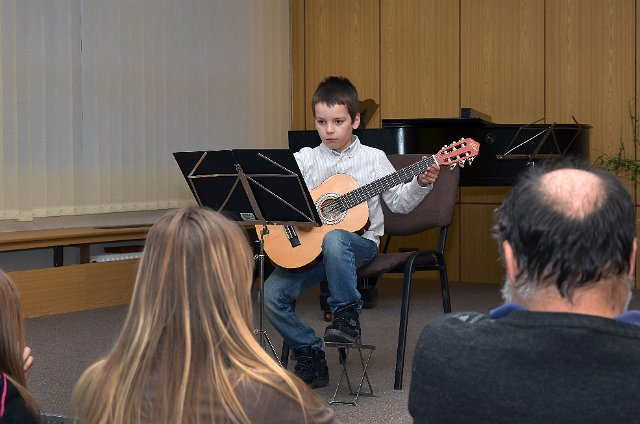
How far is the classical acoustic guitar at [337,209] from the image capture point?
3604 mm

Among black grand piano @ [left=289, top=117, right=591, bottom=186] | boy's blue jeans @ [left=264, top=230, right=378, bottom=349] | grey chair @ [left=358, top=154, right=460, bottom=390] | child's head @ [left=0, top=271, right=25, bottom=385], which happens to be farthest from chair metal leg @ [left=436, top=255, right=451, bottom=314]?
child's head @ [left=0, top=271, right=25, bottom=385]

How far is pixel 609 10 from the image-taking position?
22.2 feet

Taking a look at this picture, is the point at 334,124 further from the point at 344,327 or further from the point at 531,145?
the point at 531,145

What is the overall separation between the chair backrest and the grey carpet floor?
0.61 meters

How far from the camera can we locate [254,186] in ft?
10.9

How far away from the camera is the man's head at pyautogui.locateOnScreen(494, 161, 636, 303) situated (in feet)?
3.84

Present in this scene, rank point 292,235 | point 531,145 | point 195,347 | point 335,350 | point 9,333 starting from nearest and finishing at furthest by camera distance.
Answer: point 195,347 < point 9,333 < point 292,235 < point 335,350 < point 531,145

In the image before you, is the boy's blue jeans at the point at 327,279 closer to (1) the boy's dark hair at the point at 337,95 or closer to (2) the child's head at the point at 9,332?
(1) the boy's dark hair at the point at 337,95

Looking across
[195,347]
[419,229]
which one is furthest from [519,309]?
[419,229]

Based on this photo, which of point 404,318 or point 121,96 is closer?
point 404,318

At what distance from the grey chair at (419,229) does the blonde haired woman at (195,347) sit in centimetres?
229

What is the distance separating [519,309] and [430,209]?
2.74 metres

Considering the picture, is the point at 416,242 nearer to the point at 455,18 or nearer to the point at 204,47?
the point at 455,18

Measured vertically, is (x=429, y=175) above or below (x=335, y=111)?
below
